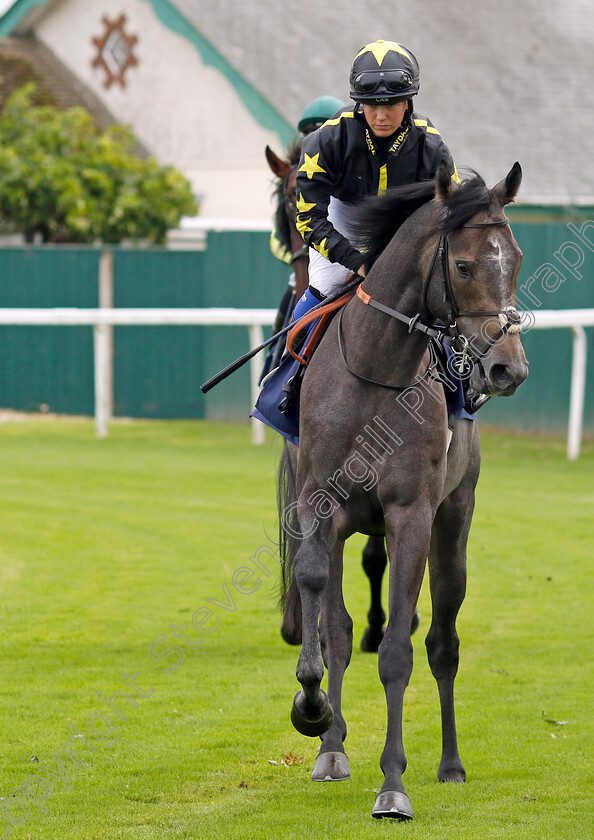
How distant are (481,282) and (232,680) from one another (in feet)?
8.91

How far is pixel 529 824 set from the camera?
4.18 metres

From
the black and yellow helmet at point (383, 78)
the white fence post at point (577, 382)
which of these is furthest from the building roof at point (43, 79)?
the black and yellow helmet at point (383, 78)

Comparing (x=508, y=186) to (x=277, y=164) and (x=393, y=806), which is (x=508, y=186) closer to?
(x=393, y=806)

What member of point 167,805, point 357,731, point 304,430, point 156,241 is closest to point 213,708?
point 357,731

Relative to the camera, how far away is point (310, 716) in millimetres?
4383

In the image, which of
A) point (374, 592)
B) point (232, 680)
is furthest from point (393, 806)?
point (374, 592)

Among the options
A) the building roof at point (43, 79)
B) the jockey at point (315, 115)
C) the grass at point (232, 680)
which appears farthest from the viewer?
the building roof at point (43, 79)

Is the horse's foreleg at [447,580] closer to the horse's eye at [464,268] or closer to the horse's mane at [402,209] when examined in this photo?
the horse's mane at [402,209]

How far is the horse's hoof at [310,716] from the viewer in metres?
4.38

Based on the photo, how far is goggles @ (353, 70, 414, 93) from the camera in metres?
4.54

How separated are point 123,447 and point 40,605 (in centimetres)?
625

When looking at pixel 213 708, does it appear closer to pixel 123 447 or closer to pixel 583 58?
pixel 123 447

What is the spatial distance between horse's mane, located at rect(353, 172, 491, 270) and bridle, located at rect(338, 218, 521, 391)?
0.18 feet

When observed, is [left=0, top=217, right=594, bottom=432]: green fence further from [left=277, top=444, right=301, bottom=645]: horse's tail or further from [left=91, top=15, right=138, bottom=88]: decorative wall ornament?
[left=277, top=444, right=301, bottom=645]: horse's tail
